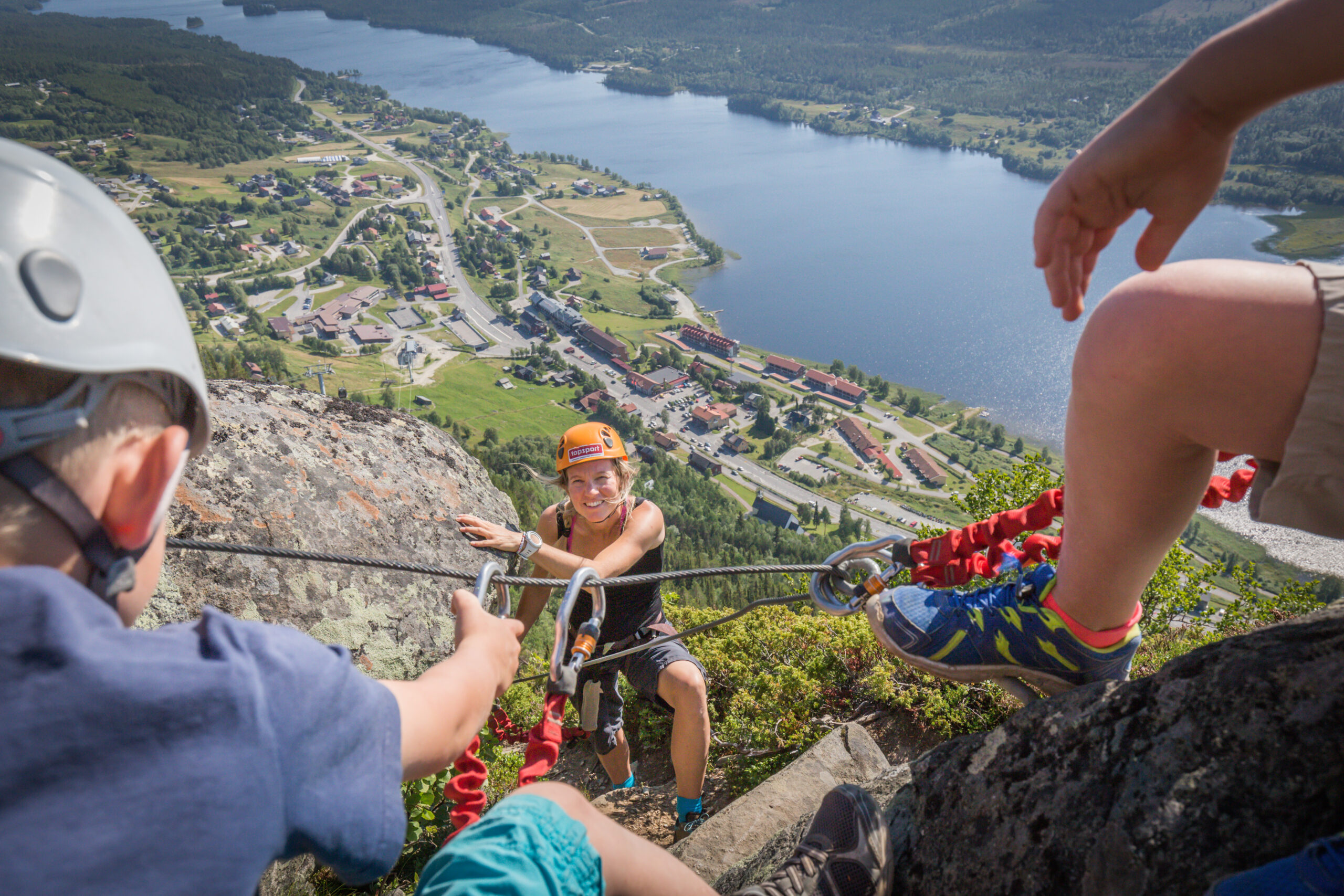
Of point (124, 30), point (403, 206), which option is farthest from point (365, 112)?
point (124, 30)

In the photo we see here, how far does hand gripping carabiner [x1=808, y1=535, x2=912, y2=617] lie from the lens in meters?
2.47

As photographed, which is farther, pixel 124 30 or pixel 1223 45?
pixel 124 30

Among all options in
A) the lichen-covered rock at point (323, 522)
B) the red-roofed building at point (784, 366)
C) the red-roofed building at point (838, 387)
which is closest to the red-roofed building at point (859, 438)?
the red-roofed building at point (838, 387)

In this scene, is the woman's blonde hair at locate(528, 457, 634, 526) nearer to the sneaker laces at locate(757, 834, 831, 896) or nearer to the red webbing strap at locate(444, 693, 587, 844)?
the red webbing strap at locate(444, 693, 587, 844)

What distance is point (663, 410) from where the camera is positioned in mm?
63031

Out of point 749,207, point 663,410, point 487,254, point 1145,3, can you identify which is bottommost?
point 663,410

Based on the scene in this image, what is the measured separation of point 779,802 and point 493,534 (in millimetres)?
1597

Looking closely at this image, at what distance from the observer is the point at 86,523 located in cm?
105

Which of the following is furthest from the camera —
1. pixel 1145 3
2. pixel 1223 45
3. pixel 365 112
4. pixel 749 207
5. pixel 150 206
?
pixel 1145 3

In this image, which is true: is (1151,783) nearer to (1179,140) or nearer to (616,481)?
(1179,140)

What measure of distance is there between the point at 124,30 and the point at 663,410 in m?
144

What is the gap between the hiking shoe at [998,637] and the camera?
2.13 metres

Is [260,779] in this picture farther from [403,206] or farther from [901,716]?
[403,206]

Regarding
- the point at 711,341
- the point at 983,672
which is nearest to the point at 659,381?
the point at 711,341
